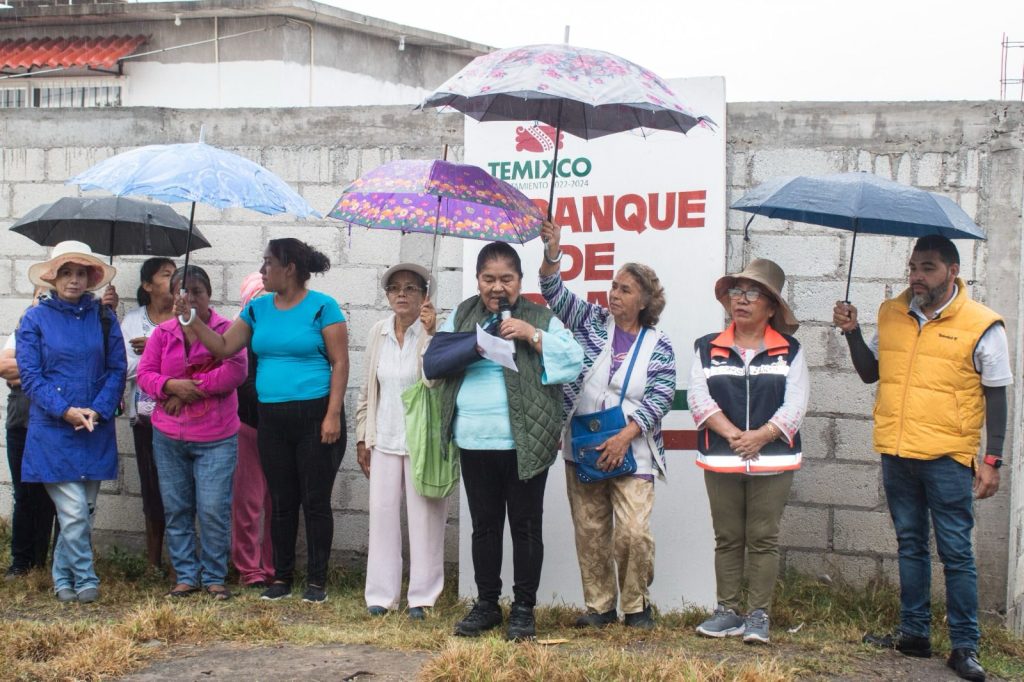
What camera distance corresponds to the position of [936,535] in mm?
5219

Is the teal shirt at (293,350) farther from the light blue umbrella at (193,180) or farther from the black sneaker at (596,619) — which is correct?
the black sneaker at (596,619)

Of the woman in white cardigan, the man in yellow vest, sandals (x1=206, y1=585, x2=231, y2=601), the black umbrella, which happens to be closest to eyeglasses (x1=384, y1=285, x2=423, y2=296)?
the woman in white cardigan

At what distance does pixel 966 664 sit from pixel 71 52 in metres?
12.7

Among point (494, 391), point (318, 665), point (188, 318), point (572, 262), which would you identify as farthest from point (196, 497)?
point (572, 262)

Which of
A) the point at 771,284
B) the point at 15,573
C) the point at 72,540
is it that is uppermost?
the point at 771,284

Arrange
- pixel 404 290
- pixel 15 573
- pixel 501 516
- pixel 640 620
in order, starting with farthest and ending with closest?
pixel 15 573 < pixel 404 290 < pixel 640 620 < pixel 501 516

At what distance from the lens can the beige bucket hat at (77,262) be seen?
20.4 feet

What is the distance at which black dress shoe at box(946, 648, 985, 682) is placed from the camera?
504 cm

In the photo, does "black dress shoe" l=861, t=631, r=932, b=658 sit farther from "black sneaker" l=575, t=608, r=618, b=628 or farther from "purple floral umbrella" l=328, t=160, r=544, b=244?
"purple floral umbrella" l=328, t=160, r=544, b=244

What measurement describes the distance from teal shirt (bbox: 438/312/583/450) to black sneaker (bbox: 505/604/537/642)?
750mm

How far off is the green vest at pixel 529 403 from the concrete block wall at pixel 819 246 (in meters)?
1.34

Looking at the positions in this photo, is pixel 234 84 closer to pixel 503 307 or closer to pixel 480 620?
pixel 503 307

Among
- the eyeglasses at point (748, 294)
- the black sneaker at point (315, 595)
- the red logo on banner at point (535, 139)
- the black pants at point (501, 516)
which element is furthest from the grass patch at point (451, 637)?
the red logo on banner at point (535, 139)

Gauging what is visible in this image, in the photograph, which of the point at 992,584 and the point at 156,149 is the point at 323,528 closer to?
the point at 156,149
